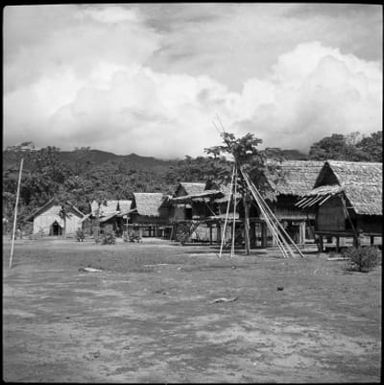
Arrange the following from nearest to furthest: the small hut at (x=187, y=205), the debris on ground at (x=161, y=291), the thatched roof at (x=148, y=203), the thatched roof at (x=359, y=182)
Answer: the debris on ground at (x=161, y=291) → the thatched roof at (x=359, y=182) → the small hut at (x=187, y=205) → the thatched roof at (x=148, y=203)

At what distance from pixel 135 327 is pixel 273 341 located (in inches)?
76.7

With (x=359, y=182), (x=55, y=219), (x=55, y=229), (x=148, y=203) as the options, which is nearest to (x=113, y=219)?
(x=55, y=219)

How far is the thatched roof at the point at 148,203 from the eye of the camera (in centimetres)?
4206

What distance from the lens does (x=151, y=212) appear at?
42.3 meters

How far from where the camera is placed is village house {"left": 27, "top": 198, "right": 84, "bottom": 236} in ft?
156

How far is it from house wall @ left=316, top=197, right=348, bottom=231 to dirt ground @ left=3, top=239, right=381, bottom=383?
8.71 meters

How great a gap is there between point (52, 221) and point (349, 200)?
1381 inches

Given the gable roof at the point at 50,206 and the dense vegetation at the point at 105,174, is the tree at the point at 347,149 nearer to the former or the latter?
the dense vegetation at the point at 105,174

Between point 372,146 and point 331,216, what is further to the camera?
point 372,146

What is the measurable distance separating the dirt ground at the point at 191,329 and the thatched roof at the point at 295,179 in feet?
48.1

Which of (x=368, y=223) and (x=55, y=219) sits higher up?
(x=368, y=223)

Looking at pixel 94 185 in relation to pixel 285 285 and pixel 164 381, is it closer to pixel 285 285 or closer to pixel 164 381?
pixel 285 285

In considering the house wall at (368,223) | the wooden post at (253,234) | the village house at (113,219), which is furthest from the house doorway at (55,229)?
the house wall at (368,223)

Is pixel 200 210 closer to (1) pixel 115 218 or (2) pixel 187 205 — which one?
(2) pixel 187 205
